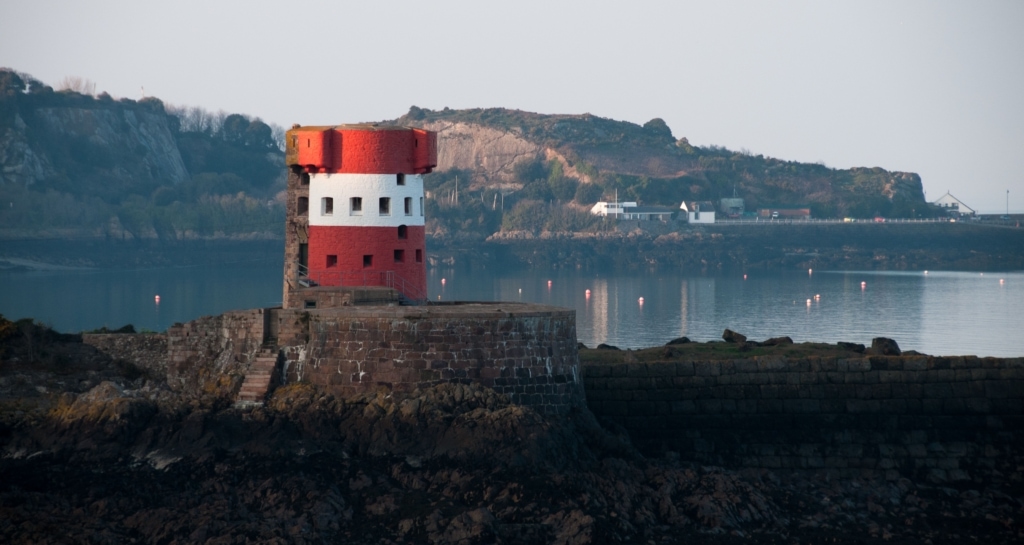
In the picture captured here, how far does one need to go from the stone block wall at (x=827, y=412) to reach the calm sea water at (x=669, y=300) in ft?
67.3

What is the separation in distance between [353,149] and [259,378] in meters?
6.20

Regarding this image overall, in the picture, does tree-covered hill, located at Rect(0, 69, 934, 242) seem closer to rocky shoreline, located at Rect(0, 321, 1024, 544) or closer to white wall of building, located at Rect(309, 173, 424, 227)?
white wall of building, located at Rect(309, 173, 424, 227)

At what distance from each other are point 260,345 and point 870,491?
1165 cm

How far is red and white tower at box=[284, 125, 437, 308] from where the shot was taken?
93.7 ft

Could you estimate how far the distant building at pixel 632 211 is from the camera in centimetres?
17212

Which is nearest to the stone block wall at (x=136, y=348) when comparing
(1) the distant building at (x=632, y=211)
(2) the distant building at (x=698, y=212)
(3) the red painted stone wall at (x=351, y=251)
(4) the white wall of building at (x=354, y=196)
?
(3) the red painted stone wall at (x=351, y=251)

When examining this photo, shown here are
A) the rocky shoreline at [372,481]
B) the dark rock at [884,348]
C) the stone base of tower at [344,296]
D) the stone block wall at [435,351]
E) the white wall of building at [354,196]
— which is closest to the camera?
the rocky shoreline at [372,481]

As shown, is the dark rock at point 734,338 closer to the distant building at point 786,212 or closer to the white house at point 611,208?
the white house at point 611,208

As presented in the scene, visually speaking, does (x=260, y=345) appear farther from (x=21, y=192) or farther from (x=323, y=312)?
(x=21, y=192)

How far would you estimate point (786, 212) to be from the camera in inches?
7416

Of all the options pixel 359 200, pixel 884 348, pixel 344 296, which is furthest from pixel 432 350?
pixel 884 348

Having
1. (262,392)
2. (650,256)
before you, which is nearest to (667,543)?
(262,392)

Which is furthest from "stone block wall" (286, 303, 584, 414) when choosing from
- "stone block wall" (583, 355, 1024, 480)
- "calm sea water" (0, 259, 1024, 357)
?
"calm sea water" (0, 259, 1024, 357)

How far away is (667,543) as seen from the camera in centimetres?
2186
